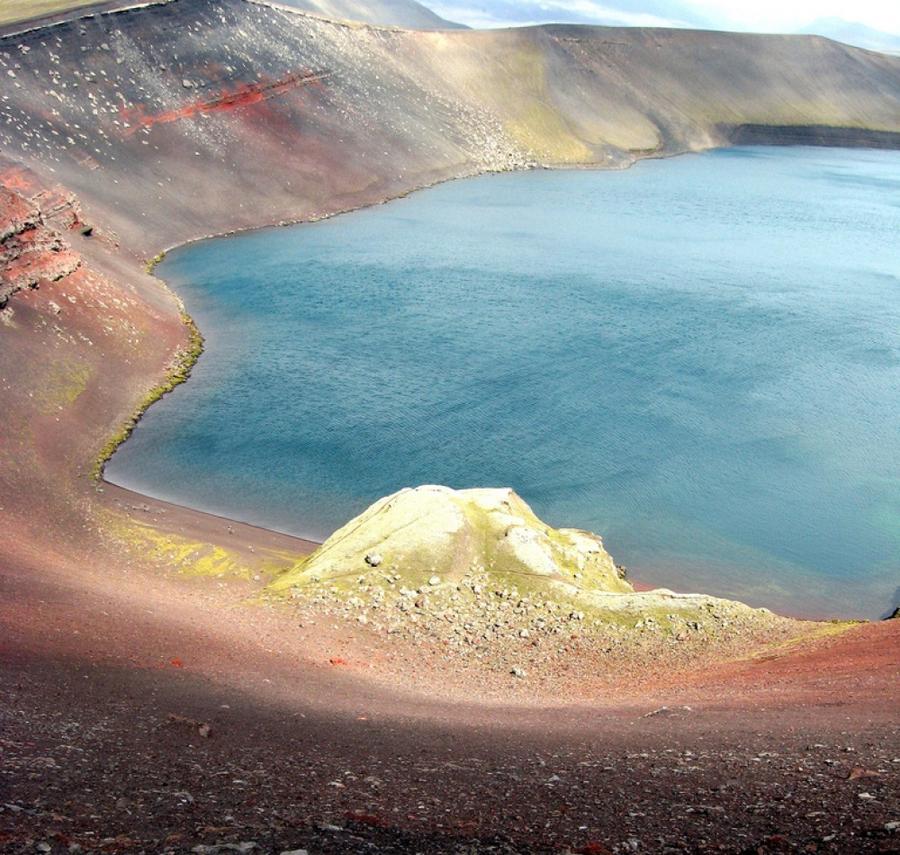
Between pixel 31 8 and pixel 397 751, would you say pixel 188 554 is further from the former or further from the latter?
pixel 31 8

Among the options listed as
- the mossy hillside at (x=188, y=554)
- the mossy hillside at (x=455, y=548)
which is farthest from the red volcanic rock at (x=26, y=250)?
the mossy hillside at (x=455, y=548)

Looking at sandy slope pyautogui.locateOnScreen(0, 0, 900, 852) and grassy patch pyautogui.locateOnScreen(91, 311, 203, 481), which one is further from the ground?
sandy slope pyautogui.locateOnScreen(0, 0, 900, 852)

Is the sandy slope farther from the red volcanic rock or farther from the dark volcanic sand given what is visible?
the red volcanic rock

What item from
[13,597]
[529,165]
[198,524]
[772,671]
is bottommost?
[198,524]

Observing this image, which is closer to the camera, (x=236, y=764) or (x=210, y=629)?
(x=236, y=764)

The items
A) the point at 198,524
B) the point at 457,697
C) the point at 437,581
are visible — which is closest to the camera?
the point at 457,697

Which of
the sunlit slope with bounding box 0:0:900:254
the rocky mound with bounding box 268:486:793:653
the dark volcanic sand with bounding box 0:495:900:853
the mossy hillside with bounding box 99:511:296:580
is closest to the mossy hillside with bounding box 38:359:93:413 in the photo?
the mossy hillside with bounding box 99:511:296:580

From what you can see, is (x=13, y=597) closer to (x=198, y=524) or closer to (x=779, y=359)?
(x=198, y=524)

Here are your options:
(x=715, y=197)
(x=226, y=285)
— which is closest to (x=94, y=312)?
(x=226, y=285)
